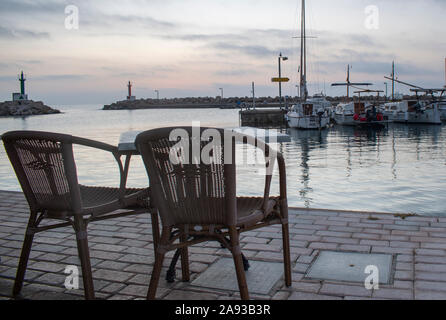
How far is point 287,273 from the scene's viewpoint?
2.60 meters

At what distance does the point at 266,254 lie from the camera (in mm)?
3207

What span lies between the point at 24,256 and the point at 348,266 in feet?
6.11

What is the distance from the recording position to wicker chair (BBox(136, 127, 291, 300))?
1983mm

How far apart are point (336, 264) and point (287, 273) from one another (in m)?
0.49

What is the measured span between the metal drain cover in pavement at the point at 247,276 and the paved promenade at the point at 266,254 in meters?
0.05

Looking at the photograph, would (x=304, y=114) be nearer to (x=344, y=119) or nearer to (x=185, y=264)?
(x=344, y=119)

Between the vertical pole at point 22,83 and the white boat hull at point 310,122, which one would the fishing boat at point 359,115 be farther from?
the vertical pole at point 22,83

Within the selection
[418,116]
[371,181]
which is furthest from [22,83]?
[371,181]

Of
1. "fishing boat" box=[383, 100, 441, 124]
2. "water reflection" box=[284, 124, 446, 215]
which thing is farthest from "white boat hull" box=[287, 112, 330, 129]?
"water reflection" box=[284, 124, 446, 215]

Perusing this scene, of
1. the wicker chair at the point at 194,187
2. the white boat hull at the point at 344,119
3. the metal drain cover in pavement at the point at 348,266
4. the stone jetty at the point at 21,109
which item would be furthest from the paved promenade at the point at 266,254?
the stone jetty at the point at 21,109

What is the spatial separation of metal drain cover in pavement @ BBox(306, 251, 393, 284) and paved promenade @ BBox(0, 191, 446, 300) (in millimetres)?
45

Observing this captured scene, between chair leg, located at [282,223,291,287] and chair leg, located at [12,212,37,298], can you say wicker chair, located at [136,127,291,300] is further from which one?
chair leg, located at [12,212,37,298]
